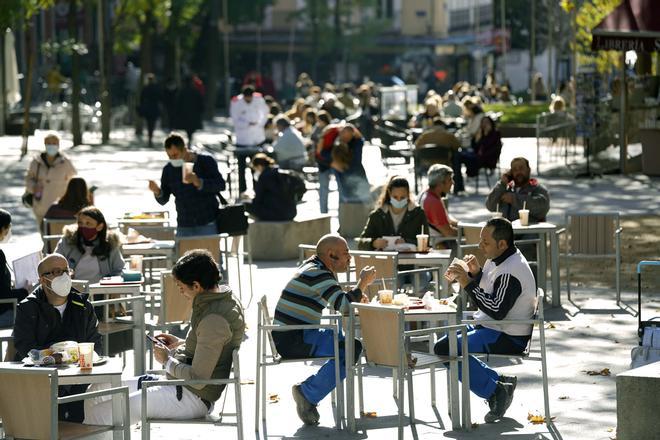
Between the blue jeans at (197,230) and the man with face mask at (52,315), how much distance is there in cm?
585

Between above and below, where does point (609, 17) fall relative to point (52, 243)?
above

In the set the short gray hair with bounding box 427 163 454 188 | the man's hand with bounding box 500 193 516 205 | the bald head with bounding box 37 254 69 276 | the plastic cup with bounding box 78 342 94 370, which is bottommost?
the plastic cup with bounding box 78 342 94 370

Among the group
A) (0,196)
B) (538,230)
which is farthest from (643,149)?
(538,230)

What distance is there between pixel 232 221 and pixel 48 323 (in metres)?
6.07

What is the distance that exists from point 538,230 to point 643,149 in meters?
14.8

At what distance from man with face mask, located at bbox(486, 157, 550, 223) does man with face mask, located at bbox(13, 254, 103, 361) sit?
20.8 ft

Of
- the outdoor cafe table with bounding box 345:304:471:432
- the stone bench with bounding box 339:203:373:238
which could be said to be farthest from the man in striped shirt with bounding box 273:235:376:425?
the stone bench with bounding box 339:203:373:238

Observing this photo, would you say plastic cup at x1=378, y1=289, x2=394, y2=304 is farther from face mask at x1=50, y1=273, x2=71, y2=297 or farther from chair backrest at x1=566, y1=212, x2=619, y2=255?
chair backrest at x1=566, y1=212, x2=619, y2=255

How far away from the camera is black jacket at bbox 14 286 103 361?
9078 mm

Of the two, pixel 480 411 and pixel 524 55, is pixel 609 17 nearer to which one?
pixel 480 411

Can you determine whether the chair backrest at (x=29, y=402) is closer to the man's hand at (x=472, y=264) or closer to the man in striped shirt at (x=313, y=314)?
the man in striped shirt at (x=313, y=314)

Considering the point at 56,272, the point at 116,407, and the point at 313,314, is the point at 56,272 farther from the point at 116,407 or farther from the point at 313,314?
the point at 313,314

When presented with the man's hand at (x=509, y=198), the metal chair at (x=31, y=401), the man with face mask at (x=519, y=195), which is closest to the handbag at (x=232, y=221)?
the man with face mask at (x=519, y=195)

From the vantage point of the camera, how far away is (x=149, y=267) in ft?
47.9
